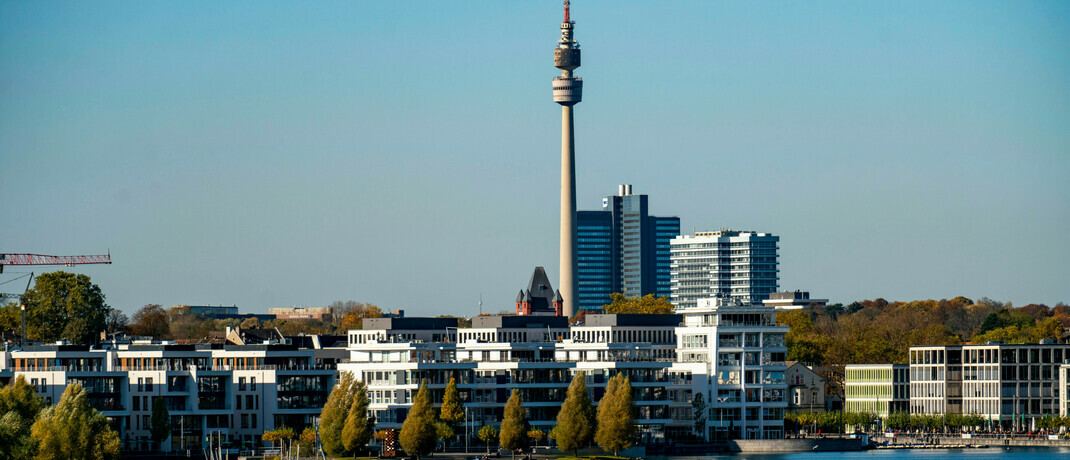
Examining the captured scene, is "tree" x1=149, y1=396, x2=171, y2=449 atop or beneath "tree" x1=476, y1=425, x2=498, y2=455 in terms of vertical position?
atop

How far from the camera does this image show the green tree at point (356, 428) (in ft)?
474

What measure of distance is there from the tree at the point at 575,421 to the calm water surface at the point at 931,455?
1088cm

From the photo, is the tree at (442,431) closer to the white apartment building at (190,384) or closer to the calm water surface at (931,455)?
the white apartment building at (190,384)

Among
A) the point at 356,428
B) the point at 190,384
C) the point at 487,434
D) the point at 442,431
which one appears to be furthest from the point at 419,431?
the point at 190,384

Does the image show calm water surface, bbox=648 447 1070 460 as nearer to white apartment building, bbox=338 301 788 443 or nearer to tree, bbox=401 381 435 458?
white apartment building, bbox=338 301 788 443

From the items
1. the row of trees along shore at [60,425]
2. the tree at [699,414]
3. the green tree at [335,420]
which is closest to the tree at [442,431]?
the green tree at [335,420]

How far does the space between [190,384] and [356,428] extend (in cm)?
2461

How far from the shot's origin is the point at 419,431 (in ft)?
475

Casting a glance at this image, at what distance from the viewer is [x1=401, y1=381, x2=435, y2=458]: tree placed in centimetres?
14475

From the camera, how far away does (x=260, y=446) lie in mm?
159750

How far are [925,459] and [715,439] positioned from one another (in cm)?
2230

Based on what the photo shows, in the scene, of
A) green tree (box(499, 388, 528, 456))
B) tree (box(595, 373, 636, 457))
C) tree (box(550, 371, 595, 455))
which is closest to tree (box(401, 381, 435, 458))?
green tree (box(499, 388, 528, 456))

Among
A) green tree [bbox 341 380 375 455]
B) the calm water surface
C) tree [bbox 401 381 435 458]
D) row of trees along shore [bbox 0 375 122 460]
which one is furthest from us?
the calm water surface

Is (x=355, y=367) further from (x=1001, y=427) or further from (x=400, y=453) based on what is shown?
(x=1001, y=427)
